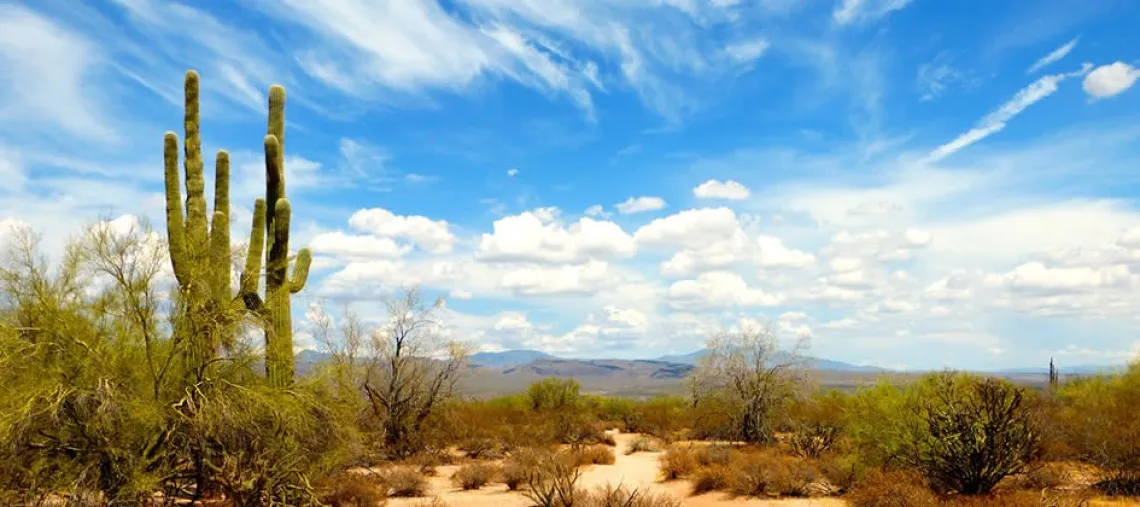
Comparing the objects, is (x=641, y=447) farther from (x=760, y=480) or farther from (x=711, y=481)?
(x=760, y=480)

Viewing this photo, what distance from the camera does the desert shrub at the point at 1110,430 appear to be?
50.6ft

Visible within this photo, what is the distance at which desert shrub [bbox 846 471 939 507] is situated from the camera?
1271 cm

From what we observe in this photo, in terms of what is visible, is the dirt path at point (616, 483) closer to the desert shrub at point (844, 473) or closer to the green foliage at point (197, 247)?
the desert shrub at point (844, 473)

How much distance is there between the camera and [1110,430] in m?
16.4

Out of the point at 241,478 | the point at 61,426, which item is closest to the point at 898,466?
the point at 241,478

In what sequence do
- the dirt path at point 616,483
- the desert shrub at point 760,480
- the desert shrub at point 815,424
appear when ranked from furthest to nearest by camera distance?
the desert shrub at point 815,424 < the desert shrub at point 760,480 < the dirt path at point 616,483

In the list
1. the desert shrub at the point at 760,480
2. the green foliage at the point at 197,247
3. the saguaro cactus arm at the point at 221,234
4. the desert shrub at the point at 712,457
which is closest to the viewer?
the green foliage at the point at 197,247

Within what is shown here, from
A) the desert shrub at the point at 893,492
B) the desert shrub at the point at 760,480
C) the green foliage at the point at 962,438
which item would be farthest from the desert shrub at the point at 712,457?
the desert shrub at the point at 893,492

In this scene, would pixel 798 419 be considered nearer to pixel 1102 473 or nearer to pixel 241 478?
pixel 1102 473

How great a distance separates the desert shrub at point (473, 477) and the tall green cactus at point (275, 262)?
6358 millimetres

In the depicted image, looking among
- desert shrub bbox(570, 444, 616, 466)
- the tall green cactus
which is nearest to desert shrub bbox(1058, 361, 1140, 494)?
desert shrub bbox(570, 444, 616, 466)

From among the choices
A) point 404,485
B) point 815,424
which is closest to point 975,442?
point 404,485

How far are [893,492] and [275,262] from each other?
489 inches

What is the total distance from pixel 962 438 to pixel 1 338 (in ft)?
52.0
